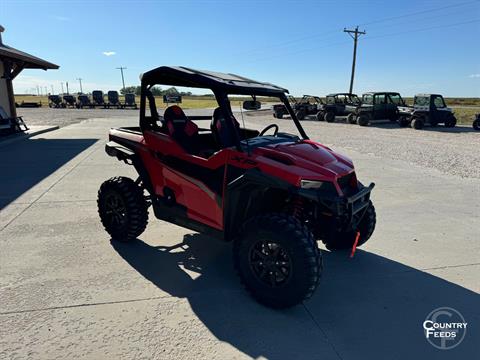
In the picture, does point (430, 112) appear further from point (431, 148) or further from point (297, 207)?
point (297, 207)

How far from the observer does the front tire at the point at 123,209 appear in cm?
374

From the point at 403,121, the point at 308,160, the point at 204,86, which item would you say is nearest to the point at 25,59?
the point at 204,86

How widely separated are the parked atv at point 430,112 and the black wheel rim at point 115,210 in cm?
1689

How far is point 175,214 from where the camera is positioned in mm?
3455

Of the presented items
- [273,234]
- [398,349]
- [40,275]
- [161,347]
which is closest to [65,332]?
[161,347]

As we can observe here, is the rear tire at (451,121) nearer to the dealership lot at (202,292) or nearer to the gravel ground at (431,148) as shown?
the gravel ground at (431,148)

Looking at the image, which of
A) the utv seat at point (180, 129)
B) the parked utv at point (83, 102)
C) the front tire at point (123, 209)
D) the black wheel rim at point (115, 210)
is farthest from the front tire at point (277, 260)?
the parked utv at point (83, 102)

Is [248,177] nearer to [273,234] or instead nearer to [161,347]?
[273,234]

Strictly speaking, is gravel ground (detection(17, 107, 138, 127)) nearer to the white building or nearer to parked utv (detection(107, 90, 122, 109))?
the white building

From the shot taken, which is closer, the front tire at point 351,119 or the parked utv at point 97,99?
the front tire at point 351,119

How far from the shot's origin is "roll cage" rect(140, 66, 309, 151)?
3080mm

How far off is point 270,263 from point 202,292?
68cm

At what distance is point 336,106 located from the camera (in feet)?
72.4

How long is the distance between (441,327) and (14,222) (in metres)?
4.89
